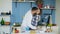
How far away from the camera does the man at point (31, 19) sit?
2783mm

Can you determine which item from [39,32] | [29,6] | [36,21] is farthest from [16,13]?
[39,32]

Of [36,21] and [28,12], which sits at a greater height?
[28,12]

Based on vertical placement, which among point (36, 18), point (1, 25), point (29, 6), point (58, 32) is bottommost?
point (58, 32)

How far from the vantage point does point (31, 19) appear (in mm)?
2803

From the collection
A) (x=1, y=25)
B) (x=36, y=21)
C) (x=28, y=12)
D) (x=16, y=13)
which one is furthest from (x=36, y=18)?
(x=1, y=25)

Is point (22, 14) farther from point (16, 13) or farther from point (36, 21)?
point (36, 21)

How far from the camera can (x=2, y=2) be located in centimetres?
279

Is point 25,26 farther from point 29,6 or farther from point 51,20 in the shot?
point 51,20

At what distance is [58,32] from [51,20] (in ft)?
1.21

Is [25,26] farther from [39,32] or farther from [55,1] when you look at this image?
[55,1]

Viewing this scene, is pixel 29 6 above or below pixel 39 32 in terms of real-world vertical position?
above

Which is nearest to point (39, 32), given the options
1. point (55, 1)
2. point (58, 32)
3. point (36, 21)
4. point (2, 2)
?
point (36, 21)

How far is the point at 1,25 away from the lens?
2777 millimetres

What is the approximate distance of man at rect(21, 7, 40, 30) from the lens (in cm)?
278
